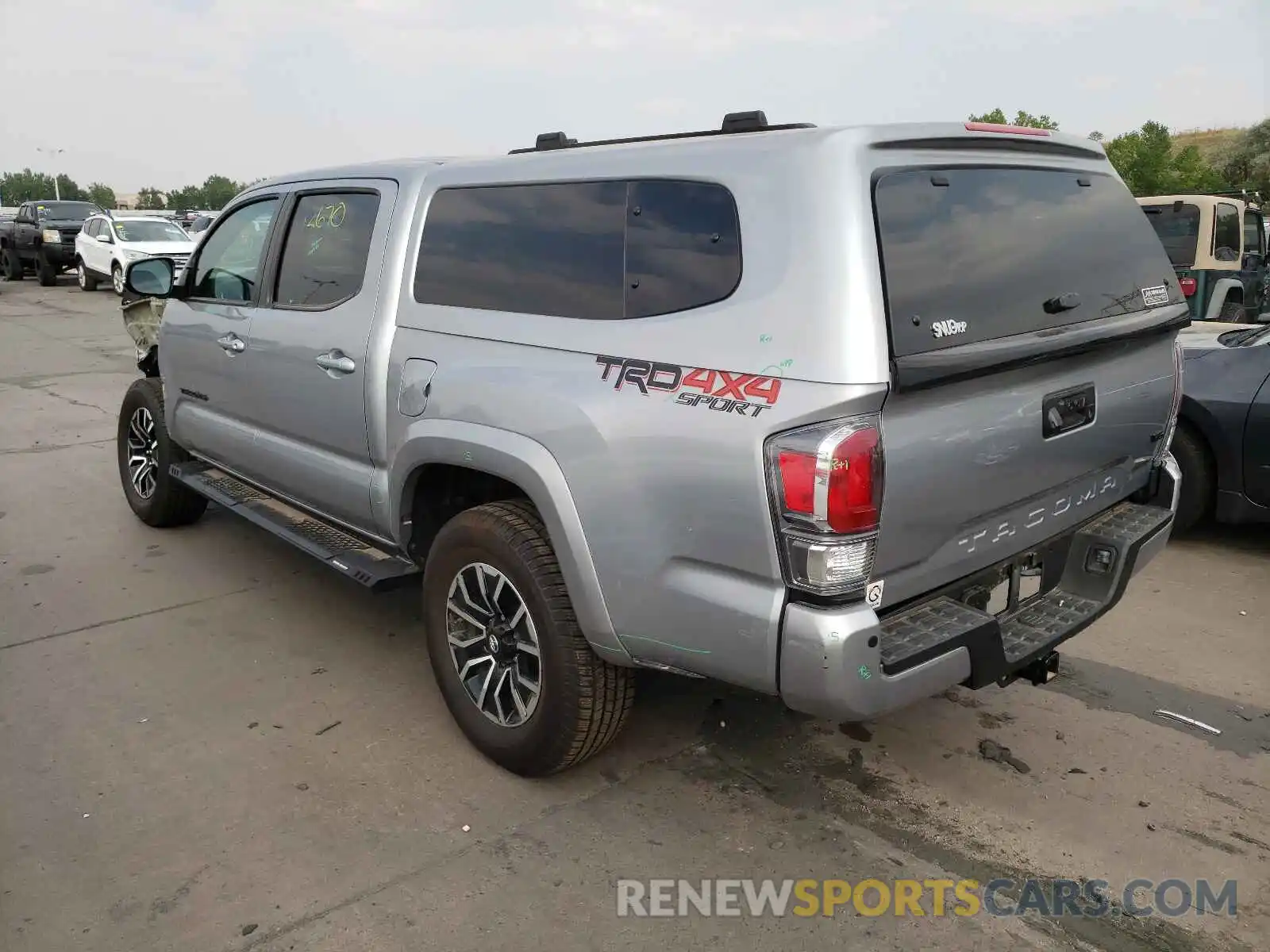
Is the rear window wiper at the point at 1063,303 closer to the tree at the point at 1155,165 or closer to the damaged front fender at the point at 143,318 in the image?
the damaged front fender at the point at 143,318

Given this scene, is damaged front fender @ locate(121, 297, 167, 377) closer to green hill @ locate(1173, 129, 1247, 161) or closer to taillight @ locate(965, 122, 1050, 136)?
taillight @ locate(965, 122, 1050, 136)

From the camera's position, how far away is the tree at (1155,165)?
28.6 metres

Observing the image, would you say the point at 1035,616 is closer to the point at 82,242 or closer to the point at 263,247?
the point at 263,247

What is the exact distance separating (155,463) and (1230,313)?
10571mm

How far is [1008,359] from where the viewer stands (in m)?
2.54

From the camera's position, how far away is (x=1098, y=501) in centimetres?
320

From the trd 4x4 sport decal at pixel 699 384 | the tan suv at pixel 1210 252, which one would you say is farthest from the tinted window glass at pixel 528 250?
the tan suv at pixel 1210 252

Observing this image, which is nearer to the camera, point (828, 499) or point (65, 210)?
point (828, 499)

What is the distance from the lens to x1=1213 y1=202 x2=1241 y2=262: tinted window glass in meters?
10.8

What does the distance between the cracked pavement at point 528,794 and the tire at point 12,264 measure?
24.2 meters

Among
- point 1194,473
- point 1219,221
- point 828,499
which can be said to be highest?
point 1219,221

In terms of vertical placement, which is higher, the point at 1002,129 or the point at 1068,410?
the point at 1002,129

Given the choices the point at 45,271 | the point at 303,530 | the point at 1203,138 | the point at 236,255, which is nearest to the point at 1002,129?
the point at 303,530

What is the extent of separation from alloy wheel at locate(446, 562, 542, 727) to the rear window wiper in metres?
1.79
